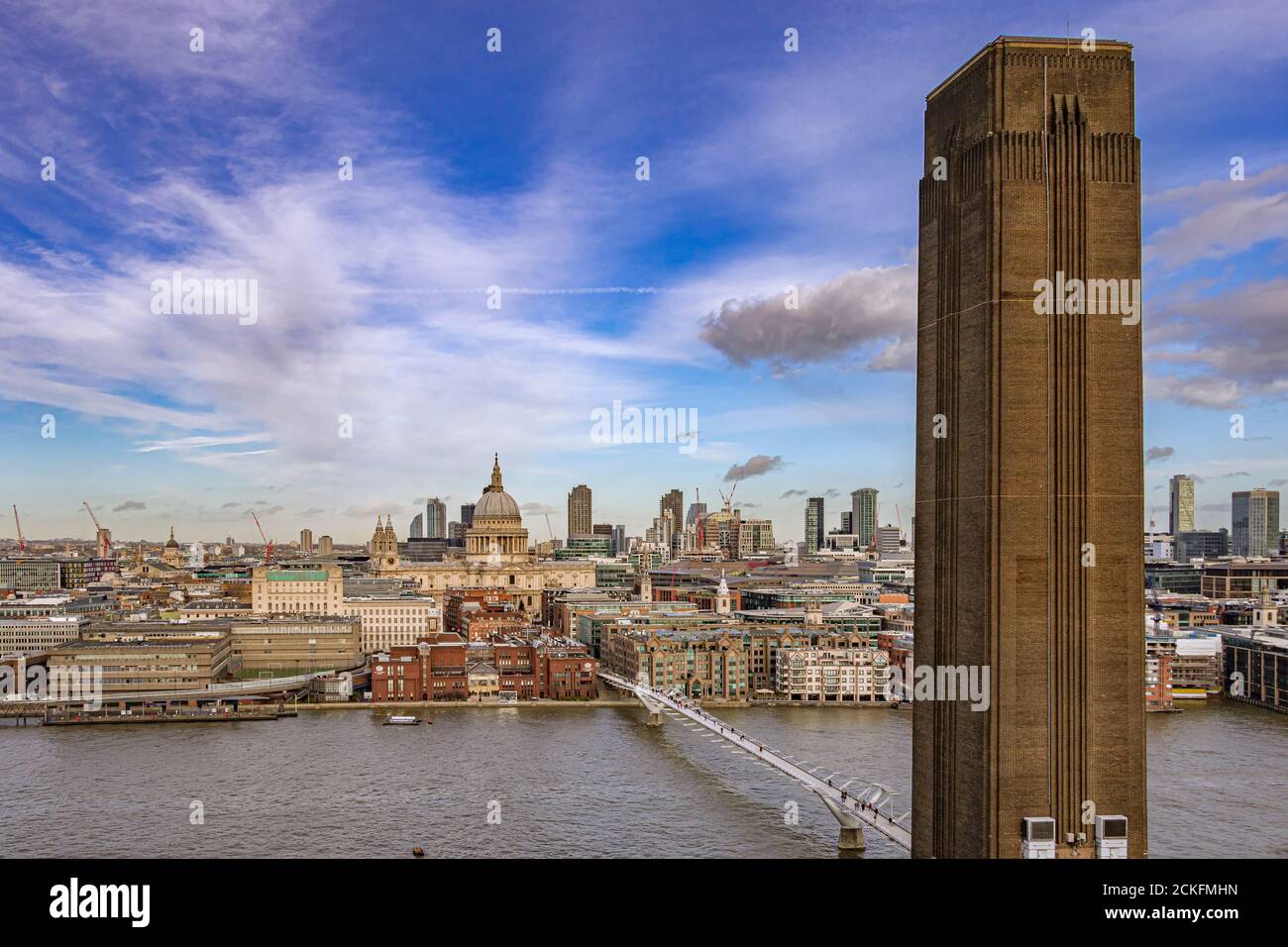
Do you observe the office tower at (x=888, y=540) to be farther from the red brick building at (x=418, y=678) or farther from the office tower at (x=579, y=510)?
the red brick building at (x=418, y=678)

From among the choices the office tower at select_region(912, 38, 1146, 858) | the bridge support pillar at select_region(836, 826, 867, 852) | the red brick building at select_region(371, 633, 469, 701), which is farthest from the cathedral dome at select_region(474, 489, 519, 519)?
the office tower at select_region(912, 38, 1146, 858)

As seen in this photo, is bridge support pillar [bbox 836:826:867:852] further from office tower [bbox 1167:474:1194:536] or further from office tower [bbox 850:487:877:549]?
office tower [bbox 850:487:877:549]

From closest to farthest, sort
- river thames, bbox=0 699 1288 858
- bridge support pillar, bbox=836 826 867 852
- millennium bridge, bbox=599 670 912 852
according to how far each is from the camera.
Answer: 1. millennium bridge, bbox=599 670 912 852
2. river thames, bbox=0 699 1288 858
3. bridge support pillar, bbox=836 826 867 852

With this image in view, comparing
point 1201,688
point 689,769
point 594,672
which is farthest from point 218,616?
point 1201,688

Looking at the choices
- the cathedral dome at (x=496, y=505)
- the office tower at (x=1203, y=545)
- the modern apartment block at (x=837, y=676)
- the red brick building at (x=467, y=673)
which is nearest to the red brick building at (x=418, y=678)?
the red brick building at (x=467, y=673)

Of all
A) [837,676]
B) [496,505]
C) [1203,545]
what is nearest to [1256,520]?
[1203,545]

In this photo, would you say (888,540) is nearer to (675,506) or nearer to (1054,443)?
(675,506)

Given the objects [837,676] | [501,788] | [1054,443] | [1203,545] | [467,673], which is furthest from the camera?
[1203,545]

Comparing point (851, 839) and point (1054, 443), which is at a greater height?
point (1054, 443)
